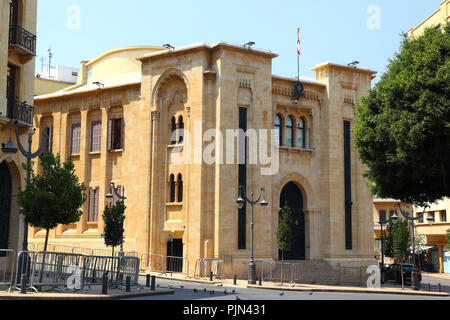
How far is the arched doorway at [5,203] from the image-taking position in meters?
25.4

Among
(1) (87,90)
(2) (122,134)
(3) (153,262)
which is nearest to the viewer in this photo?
(3) (153,262)

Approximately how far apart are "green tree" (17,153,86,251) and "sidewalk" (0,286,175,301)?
10.8 feet

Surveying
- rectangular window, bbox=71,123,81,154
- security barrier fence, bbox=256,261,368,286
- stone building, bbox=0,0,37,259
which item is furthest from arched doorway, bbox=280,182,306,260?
stone building, bbox=0,0,37,259

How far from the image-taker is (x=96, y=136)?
4150 cm

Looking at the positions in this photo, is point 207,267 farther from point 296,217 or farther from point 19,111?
point 19,111

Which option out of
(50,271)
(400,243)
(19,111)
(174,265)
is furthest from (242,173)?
(50,271)

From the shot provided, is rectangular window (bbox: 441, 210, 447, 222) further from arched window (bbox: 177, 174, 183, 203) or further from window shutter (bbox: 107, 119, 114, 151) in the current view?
window shutter (bbox: 107, 119, 114, 151)

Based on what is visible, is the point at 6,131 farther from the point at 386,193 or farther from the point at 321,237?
the point at 321,237

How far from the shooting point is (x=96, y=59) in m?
48.0

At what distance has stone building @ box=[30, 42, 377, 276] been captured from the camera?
3462 centimetres

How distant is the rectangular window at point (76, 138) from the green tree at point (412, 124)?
74.1 feet

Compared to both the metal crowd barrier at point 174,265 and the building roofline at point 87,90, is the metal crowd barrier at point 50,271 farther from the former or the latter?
the building roofline at point 87,90

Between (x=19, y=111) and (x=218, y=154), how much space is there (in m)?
12.8
